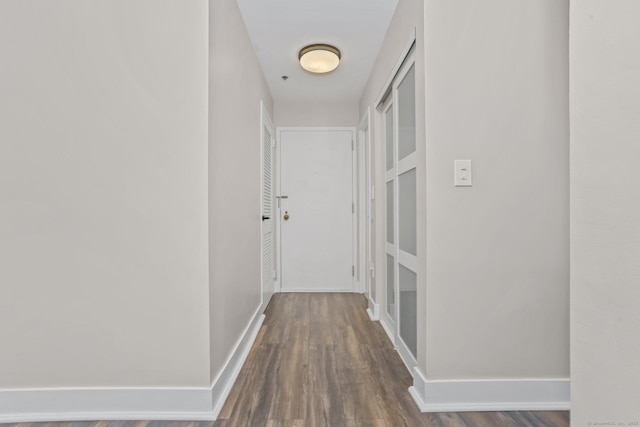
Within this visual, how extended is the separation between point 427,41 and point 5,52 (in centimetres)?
184

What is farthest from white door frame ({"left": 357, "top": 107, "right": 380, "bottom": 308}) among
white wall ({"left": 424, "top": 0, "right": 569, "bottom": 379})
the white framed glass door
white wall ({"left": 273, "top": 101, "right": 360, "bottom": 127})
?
white wall ({"left": 424, "top": 0, "right": 569, "bottom": 379})

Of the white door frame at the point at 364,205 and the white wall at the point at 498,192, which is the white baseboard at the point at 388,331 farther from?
the white wall at the point at 498,192

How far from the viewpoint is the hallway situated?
1.42 metres

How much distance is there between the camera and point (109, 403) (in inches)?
55.9

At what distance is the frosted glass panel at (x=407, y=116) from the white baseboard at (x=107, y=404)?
5.44 ft

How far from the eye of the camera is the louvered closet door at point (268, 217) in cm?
306

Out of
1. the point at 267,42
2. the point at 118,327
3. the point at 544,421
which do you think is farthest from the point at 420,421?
the point at 267,42

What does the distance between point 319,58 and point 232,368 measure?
92.4 inches

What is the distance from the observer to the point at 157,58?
140 centimetres

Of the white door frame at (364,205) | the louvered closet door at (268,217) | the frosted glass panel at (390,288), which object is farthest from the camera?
the white door frame at (364,205)

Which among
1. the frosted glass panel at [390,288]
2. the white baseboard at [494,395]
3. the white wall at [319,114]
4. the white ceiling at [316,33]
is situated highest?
the white ceiling at [316,33]

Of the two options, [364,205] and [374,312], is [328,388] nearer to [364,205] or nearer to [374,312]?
[374,312]

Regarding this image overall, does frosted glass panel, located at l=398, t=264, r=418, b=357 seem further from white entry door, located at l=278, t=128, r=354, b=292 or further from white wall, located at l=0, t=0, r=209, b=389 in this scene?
white entry door, located at l=278, t=128, r=354, b=292

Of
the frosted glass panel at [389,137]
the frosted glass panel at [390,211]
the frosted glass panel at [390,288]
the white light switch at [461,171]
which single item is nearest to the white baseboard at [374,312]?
the frosted glass panel at [390,288]
